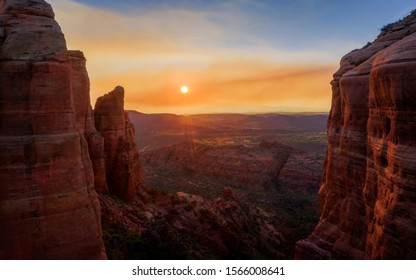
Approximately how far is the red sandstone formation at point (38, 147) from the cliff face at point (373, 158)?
505 inches

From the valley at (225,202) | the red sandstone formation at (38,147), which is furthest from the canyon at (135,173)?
the valley at (225,202)

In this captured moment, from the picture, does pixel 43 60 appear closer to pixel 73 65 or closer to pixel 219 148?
A: pixel 73 65

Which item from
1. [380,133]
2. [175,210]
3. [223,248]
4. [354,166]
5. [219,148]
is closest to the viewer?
[380,133]

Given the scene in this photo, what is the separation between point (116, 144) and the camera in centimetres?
3469

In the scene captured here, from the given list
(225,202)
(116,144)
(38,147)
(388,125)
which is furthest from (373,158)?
(225,202)

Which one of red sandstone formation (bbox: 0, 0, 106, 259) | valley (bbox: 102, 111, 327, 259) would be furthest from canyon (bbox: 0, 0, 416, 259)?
valley (bbox: 102, 111, 327, 259)

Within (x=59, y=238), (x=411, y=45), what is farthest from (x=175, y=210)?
(x=411, y=45)

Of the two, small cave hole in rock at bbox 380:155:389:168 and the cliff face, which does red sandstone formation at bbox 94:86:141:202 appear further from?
small cave hole in rock at bbox 380:155:389:168

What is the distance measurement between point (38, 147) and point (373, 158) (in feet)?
50.7

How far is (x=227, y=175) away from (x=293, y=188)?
43.8ft

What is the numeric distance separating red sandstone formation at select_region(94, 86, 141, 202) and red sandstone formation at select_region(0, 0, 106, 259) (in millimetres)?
17442

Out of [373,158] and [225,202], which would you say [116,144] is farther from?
[373,158]

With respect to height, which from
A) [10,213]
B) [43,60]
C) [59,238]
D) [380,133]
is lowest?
[59,238]

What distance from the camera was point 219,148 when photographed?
87.6m
